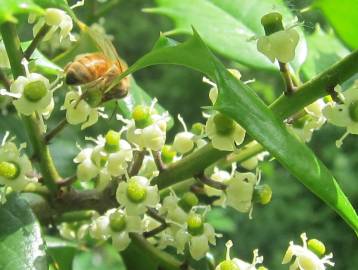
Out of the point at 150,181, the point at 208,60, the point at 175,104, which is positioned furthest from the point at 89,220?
the point at 175,104

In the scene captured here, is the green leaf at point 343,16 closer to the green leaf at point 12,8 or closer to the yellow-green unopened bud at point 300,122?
the yellow-green unopened bud at point 300,122

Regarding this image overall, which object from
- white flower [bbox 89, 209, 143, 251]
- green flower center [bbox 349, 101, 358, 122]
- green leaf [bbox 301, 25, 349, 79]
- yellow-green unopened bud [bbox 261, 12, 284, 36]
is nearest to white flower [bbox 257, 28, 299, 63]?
yellow-green unopened bud [bbox 261, 12, 284, 36]

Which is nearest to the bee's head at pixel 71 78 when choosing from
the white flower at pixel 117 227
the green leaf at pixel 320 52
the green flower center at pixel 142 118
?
the green flower center at pixel 142 118

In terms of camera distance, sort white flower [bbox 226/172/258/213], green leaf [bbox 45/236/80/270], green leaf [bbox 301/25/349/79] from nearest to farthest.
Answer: white flower [bbox 226/172/258/213] → green leaf [bbox 45/236/80/270] → green leaf [bbox 301/25/349/79]

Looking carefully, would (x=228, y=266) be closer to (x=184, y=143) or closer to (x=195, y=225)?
(x=195, y=225)

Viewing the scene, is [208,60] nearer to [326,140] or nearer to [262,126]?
[262,126]

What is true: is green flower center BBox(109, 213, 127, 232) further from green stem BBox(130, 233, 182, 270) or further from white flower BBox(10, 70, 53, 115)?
white flower BBox(10, 70, 53, 115)
